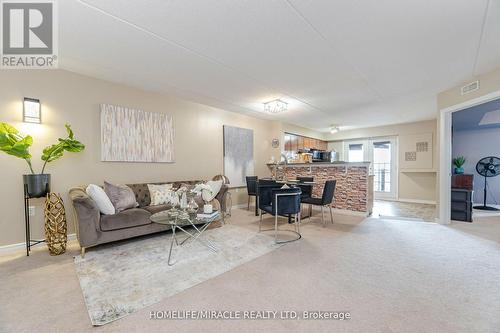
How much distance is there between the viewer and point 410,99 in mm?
4676

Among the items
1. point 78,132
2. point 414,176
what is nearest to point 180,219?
point 78,132

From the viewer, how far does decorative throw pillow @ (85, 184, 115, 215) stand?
278 centimetres

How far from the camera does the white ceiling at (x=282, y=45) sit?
1971 mm

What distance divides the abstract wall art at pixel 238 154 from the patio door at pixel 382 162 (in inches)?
185

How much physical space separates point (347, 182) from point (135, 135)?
471 centimetres

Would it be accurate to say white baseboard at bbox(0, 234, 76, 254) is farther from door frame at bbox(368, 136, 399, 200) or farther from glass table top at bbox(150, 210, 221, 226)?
door frame at bbox(368, 136, 399, 200)

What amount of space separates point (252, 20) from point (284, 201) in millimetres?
2405

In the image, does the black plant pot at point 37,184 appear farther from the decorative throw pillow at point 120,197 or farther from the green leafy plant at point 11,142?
the decorative throw pillow at point 120,197

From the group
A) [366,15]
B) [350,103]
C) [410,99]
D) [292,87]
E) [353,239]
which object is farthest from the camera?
[350,103]

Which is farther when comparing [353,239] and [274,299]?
[353,239]

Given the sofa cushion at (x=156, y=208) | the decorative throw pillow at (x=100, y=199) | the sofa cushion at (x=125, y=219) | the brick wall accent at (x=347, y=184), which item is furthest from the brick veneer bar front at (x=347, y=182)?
the decorative throw pillow at (x=100, y=199)

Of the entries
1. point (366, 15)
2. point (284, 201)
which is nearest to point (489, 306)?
point (284, 201)

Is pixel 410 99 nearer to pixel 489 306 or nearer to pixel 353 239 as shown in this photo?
pixel 353 239

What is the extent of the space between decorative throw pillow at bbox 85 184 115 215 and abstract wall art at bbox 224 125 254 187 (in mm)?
2905
